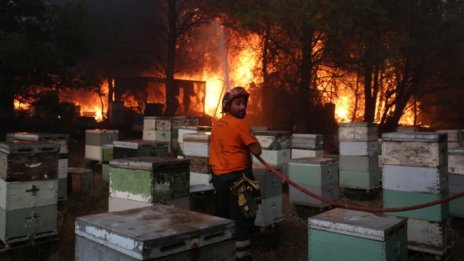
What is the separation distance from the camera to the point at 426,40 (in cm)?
1560

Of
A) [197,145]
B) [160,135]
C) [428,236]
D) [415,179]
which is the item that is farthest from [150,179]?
[160,135]

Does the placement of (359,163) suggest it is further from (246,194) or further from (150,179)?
A: (150,179)

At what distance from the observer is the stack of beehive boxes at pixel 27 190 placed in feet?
16.4

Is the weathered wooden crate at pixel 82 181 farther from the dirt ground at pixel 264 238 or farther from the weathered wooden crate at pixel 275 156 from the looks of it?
the weathered wooden crate at pixel 275 156

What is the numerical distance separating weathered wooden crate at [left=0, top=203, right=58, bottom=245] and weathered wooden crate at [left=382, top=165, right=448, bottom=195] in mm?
4347

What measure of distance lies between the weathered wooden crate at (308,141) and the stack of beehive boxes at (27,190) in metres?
5.43

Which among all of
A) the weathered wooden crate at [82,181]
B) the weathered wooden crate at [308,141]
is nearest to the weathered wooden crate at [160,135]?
the weathered wooden crate at [82,181]

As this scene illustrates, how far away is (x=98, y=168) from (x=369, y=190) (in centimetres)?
650

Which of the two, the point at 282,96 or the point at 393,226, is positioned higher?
the point at 282,96

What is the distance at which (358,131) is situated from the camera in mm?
8750

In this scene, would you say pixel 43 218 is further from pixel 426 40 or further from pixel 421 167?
pixel 426 40

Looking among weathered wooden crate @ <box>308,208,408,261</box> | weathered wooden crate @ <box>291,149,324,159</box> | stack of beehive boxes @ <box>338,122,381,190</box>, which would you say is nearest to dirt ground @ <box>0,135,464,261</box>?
stack of beehive boxes @ <box>338,122,381,190</box>

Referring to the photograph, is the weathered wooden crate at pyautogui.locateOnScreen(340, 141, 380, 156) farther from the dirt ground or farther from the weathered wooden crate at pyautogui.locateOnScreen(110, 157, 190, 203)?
the weathered wooden crate at pyautogui.locateOnScreen(110, 157, 190, 203)

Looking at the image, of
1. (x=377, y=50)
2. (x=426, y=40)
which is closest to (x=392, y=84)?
(x=426, y=40)
